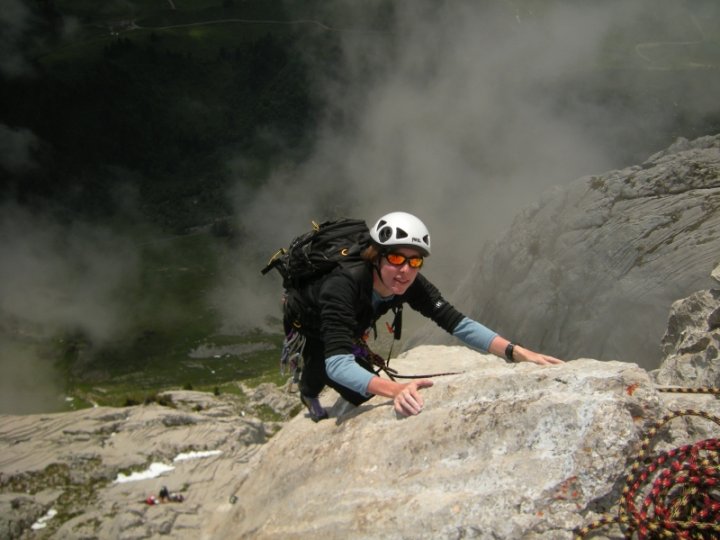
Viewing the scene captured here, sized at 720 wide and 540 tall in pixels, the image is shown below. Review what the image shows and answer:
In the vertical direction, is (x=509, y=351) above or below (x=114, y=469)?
below

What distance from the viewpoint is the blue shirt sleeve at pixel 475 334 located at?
11062 mm

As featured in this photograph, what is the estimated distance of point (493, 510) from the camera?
7199mm

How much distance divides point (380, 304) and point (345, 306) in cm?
142

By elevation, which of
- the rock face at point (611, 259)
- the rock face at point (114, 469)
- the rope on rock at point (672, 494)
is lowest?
the rope on rock at point (672, 494)

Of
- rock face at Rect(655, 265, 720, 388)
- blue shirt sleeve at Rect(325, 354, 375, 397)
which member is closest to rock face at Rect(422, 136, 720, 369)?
rock face at Rect(655, 265, 720, 388)

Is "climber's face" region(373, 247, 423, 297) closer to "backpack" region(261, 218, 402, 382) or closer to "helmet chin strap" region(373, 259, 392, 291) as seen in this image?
"helmet chin strap" region(373, 259, 392, 291)

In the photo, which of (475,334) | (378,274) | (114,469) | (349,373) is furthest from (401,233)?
(114,469)

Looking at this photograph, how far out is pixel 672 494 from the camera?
23.4 ft

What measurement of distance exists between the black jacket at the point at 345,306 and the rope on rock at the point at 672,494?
4636 mm

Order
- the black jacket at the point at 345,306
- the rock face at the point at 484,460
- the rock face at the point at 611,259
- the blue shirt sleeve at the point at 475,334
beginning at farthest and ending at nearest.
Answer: the rock face at the point at 611,259
the blue shirt sleeve at the point at 475,334
the black jacket at the point at 345,306
the rock face at the point at 484,460

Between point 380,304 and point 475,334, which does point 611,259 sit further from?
point 380,304

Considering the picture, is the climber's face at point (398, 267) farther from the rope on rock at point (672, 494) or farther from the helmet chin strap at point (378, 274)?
the rope on rock at point (672, 494)

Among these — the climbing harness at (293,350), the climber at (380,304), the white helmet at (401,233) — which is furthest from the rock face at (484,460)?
the white helmet at (401,233)

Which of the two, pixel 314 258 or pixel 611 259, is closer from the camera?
pixel 314 258
